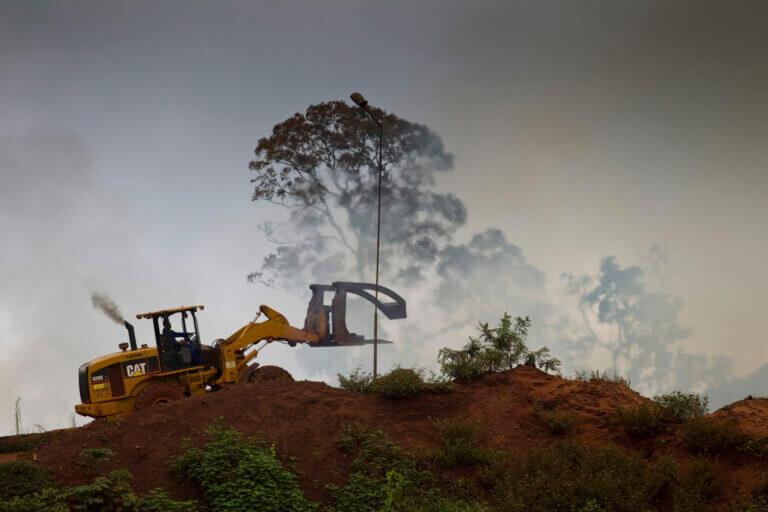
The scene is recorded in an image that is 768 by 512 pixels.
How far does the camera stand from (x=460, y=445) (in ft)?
42.8

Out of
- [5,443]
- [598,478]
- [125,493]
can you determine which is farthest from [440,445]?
[5,443]

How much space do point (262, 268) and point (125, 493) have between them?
21.8 m

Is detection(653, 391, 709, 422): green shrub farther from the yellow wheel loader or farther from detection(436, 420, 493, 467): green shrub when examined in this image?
the yellow wheel loader

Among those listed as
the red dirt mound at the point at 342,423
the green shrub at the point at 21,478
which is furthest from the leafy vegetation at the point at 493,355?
the green shrub at the point at 21,478

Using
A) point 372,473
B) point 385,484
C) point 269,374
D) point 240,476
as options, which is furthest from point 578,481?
point 269,374

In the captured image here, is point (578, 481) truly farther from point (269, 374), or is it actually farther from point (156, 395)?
point (156, 395)

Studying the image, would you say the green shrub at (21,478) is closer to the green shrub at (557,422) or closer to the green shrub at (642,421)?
the green shrub at (557,422)

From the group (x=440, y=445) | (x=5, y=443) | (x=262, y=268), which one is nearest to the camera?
(x=440, y=445)

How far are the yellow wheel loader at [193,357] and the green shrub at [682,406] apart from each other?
8985 millimetres

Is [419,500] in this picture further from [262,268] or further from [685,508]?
[262,268]

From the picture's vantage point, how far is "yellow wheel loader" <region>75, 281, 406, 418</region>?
17578mm

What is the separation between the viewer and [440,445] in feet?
44.6

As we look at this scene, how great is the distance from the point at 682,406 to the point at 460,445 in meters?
5.05

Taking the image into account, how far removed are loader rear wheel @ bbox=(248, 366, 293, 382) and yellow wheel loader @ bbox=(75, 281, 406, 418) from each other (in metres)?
0.03
